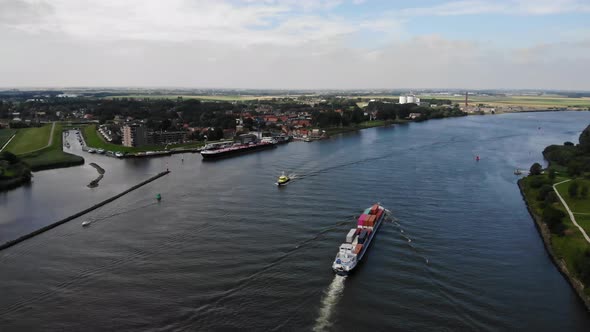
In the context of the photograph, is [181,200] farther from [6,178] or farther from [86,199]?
[6,178]

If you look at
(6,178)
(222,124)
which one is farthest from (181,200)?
(222,124)

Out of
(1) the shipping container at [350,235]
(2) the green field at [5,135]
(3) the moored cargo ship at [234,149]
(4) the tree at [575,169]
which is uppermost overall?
(2) the green field at [5,135]

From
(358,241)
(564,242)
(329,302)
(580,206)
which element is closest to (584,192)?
(580,206)

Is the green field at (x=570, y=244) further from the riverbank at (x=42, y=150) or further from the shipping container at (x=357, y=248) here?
the riverbank at (x=42, y=150)

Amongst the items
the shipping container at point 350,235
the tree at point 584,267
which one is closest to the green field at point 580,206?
the tree at point 584,267

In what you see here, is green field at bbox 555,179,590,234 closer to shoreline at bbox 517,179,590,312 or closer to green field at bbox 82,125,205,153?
shoreline at bbox 517,179,590,312
